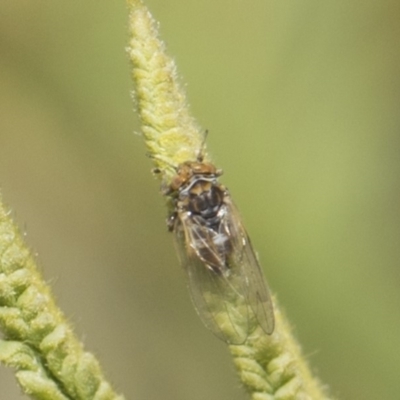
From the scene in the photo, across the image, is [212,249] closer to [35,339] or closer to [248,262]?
[248,262]

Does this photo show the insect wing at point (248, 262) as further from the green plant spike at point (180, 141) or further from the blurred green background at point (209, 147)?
the blurred green background at point (209, 147)

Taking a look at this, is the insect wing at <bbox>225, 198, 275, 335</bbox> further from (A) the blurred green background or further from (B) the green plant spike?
(A) the blurred green background

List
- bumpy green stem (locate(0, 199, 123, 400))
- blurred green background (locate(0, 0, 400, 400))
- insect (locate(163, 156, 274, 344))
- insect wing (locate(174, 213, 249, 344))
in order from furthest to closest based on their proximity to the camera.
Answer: blurred green background (locate(0, 0, 400, 400)) < insect (locate(163, 156, 274, 344)) < insect wing (locate(174, 213, 249, 344)) < bumpy green stem (locate(0, 199, 123, 400))

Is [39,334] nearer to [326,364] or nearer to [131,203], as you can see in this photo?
[326,364]

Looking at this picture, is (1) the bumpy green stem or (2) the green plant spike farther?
(2) the green plant spike

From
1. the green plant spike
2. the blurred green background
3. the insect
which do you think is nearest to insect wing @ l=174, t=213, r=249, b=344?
the insect

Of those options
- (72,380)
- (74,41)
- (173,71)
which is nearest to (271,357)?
(72,380)
